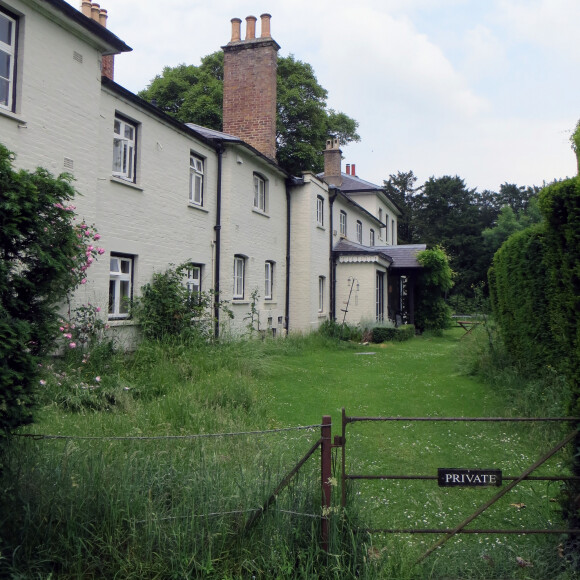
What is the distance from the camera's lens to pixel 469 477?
3.97 metres

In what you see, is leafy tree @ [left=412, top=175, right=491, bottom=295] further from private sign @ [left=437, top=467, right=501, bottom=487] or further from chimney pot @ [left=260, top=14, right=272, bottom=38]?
private sign @ [left=437, top=467, right=501, bottom=487]

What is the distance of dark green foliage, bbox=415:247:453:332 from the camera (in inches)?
967

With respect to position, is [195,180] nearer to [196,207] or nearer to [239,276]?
[196,207]

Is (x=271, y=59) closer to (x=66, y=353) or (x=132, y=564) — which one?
(x=66, y=353)

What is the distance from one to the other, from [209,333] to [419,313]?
1541 cm

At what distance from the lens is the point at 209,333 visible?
40.8 feet

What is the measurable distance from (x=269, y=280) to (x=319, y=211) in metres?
4.47

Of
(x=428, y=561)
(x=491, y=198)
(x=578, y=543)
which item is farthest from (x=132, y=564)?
(x=491, y=198)

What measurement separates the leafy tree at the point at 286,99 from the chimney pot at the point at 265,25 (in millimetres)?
11140

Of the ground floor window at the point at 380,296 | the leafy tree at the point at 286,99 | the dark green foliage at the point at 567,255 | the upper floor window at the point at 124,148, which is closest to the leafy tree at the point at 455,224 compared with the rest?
the leafy tree at the point at 286,99

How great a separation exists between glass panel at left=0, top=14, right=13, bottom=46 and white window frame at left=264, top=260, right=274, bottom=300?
435 inches

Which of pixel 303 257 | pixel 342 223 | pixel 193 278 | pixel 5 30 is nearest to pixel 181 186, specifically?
pixel 193 278

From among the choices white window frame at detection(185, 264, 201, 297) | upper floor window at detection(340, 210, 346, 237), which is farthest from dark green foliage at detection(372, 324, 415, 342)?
white window frame at detection(185, 264, 201, 297)

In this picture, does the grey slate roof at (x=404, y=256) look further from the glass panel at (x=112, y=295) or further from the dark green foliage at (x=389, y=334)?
the glass panel at (x=112, y=295)
